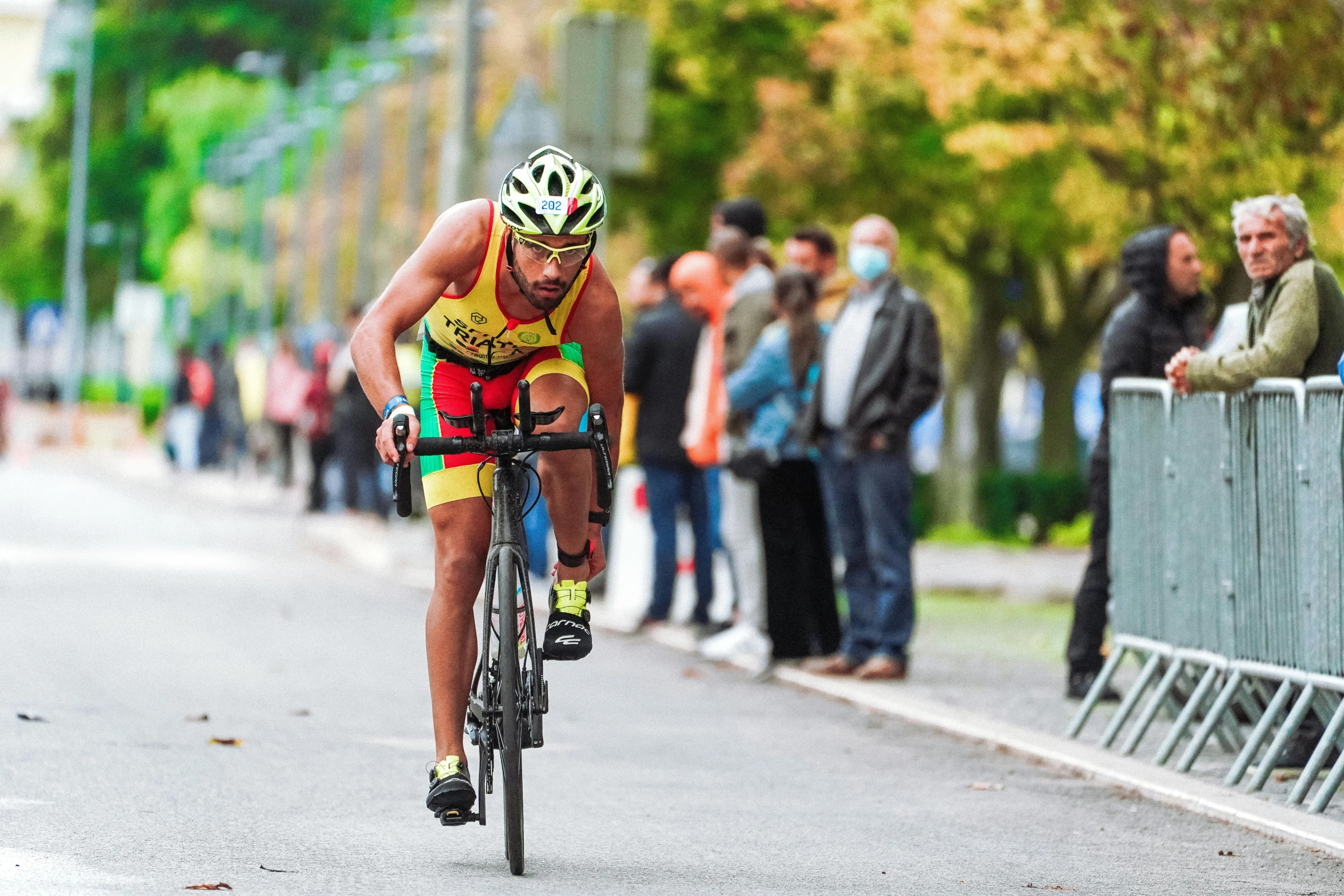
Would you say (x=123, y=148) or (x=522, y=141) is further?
(x=123, y=148)

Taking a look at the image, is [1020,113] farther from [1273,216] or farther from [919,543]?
[1273,216]

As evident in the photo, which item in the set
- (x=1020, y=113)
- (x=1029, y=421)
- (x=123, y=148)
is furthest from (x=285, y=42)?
(x=1020, y=113)

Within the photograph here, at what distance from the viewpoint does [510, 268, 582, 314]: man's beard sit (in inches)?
278

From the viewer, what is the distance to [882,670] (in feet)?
41.9

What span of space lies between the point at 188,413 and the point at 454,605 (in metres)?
34.9

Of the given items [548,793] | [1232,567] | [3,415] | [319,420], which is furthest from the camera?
[3,415]

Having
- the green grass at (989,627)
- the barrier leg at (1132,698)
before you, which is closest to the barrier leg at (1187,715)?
the barrier leg at (1132,698)

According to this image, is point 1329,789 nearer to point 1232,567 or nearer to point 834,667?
point 1232,567

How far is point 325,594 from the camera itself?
17.9 meters

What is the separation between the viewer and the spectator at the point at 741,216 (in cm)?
1389

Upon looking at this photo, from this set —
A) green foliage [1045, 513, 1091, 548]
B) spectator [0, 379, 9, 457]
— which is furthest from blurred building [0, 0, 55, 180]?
green foliage [1045, 513, 1091, 548]

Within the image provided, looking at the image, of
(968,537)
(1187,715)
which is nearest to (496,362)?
(1187,715)

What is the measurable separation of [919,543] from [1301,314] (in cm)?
1391

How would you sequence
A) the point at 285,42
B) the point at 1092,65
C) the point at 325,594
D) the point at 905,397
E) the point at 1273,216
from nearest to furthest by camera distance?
the point at 1273,216, the point at 905,397, the point at 325,594, the point at 1092,65, the point at 285,42
